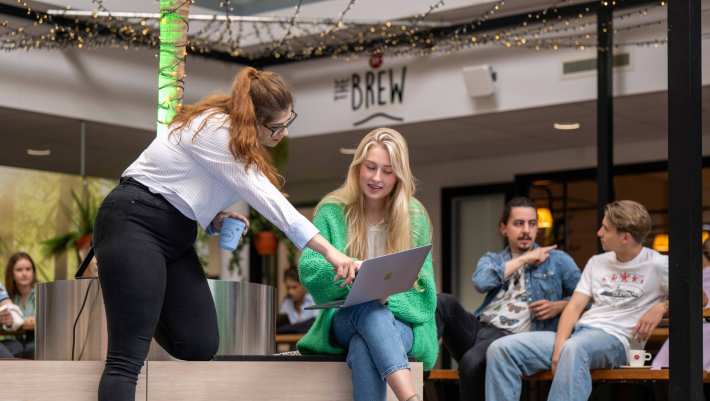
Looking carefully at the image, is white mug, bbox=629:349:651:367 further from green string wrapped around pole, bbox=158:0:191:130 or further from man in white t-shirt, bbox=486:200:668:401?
green string wrapped around pole, bbox=158:0:191:130

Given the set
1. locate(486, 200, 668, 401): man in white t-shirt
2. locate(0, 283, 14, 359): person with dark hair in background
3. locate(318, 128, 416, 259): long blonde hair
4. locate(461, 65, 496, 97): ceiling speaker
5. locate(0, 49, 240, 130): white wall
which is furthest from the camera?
locate(461, 65, 496, 97): ceiling speaker

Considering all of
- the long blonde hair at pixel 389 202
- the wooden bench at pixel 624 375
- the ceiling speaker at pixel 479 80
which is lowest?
the wooden bench at pixel 624 375

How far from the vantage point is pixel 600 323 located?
4.78 m

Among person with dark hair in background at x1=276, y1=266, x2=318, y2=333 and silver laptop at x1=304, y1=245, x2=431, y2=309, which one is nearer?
silver laptop at x1=304, y1=245, x2=431, y2=309

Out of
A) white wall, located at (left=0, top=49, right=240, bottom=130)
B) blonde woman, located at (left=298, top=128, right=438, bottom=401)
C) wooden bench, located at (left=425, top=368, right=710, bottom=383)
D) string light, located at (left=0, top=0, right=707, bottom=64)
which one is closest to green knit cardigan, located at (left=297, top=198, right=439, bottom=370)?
blonde woman, located at (left=298, top=128, right=438, bottom=401)

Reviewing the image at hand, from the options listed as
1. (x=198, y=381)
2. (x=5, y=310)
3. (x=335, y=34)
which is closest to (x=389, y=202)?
(x=198, y=381)

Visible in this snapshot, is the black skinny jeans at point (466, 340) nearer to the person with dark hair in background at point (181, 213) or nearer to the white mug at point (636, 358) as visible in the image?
the white mug at point (636, 358)

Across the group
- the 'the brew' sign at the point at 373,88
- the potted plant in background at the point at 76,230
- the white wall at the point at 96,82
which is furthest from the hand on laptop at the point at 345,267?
the potted plant in background at the point at 76,230

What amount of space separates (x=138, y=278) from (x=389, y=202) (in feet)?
3.83

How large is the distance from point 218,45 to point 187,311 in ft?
17.8

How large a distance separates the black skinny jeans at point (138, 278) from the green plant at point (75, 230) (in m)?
5.48

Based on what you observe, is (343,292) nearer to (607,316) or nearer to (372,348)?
(372,348)

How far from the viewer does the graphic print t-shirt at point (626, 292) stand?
4773 millimetres

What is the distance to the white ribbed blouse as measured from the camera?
3131mm
